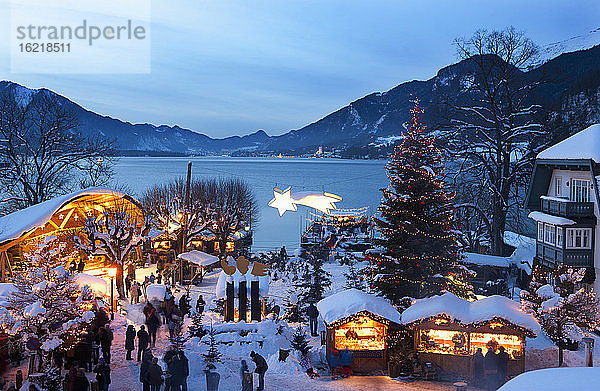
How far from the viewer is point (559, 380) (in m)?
6.89

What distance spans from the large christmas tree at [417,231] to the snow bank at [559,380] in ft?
36.4

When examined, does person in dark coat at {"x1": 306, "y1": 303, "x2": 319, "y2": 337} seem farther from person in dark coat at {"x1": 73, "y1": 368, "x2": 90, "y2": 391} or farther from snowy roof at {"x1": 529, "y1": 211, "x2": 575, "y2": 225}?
snowy roof at {"x1": 529, "y1": 211, "x2": 575, "y2": 225}

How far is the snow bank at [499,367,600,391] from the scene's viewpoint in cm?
670

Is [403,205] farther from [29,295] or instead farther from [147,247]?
[147,247]

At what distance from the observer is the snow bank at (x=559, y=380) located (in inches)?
264

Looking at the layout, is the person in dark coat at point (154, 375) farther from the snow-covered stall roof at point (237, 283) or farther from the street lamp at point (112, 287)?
Result: the snow-covered stall roof at point (237, 283)

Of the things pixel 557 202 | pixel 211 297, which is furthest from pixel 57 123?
pixel 557 202

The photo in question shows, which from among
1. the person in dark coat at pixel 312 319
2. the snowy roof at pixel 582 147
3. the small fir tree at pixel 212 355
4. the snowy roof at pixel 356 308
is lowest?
the person in dark coat at pixel 312 319

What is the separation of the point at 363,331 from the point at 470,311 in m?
3.23

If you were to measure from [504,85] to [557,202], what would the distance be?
331 inches

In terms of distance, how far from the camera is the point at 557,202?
2347cm

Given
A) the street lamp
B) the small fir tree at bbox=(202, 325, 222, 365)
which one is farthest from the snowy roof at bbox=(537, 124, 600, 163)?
the street lamp

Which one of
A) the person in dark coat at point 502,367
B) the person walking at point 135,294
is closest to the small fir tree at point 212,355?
the person in dark coat at point 502,367

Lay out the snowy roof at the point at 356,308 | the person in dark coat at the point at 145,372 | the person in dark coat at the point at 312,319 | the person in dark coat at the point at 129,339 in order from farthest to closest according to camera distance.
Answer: the person in dark coat at the point at 312,319 < the person in dark coat at the point at 129,339 < the snowy roof at the point at 356,308 < the person in dark coat at the point at 145,372
